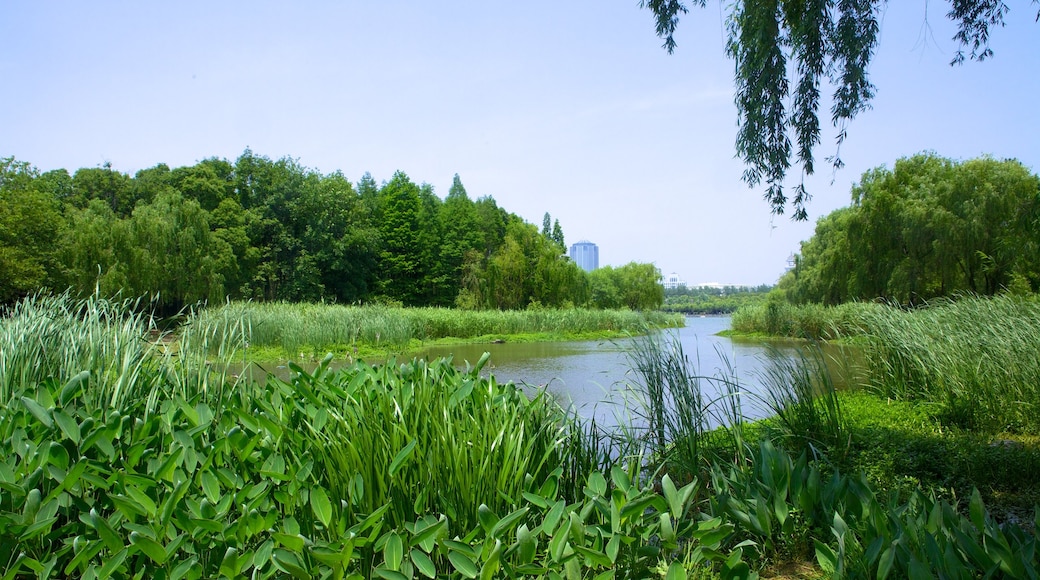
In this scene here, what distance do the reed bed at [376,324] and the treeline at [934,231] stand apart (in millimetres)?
8514

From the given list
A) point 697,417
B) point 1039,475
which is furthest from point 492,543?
point 1039,475

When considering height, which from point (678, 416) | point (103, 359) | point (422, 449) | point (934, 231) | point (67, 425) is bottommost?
point (678, 416)

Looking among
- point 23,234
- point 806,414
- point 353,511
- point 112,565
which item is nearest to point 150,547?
point 112,565

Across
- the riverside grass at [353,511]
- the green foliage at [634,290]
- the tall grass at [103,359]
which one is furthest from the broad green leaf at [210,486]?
the green foliage at [634,290]

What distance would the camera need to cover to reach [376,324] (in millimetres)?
15914

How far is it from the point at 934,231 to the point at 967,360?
15.7 meters

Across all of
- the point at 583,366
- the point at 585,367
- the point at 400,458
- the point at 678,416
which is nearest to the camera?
the point at 400,458

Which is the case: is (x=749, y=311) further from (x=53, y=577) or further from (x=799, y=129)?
(x=53, y=577)

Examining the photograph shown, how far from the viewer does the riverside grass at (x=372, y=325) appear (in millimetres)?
14047

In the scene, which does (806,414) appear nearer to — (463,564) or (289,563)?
(463,564)

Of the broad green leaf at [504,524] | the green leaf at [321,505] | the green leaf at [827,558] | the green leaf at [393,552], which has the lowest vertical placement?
the green leaf at [827,558]

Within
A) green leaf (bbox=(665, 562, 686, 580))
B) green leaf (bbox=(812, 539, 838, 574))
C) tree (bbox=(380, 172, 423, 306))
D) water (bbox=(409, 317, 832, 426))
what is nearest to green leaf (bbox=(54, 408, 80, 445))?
green leaf (bbox=(665, 562, 686, 580))

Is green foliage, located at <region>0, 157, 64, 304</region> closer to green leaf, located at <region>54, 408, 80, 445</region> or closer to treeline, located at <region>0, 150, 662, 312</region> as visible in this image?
treeline, located at <region>0, 150, 662, 312</region>

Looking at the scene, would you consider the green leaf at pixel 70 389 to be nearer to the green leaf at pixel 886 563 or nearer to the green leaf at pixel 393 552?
the green leaf at pixel 393 552
